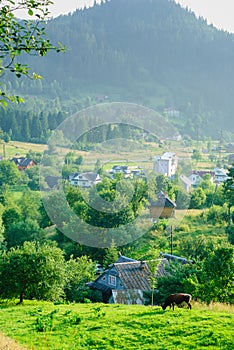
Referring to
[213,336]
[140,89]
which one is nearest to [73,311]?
[213,336]

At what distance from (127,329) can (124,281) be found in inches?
418

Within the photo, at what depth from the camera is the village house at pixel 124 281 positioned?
17750mm

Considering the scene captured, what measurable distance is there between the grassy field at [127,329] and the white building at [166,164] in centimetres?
1192

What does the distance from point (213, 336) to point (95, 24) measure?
193 m

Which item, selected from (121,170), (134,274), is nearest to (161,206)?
(121,170)

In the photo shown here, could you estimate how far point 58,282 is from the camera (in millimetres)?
14594

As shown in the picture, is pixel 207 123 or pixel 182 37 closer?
pixel 207 123

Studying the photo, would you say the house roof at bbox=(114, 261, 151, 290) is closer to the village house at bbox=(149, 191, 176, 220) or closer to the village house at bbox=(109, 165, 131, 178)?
the village house at bbox=(149, 191, 176, 220)

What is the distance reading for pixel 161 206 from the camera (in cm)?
2083

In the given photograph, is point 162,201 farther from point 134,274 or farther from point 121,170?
point 134,274

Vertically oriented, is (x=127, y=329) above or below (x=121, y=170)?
below

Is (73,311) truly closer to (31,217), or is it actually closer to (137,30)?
(31,217)

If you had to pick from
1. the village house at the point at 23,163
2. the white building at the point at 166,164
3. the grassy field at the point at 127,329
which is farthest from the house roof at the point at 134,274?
the village house at the point at 23,163

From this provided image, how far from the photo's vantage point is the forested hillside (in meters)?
132
